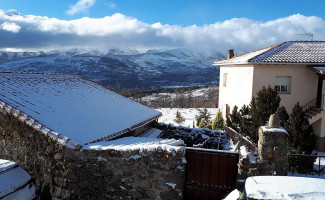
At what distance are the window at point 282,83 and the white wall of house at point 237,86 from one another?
1.65 metres

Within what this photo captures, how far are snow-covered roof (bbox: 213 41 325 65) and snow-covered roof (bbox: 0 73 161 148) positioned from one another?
25.7 ft

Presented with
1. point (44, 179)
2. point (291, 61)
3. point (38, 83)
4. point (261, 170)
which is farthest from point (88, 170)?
point (291, 61)

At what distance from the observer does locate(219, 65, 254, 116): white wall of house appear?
54.4ft

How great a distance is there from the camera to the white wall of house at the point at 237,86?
16.6 m

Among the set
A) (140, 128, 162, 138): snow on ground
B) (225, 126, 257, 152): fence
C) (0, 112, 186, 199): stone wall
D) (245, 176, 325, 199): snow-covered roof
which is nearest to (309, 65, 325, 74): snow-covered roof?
(225, 126, 257, 152): fence

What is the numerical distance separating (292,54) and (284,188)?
14.2 metres

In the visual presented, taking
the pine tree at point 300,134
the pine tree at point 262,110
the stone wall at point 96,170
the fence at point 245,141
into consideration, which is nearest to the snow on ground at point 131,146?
the stone wall at point 96,170

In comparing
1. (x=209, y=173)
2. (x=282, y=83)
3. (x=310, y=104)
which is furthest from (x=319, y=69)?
(x=209, y=173)

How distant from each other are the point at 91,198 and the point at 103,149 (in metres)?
1.28

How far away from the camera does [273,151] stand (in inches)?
225

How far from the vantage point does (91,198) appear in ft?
20.9

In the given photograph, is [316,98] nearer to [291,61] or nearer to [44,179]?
[291,61]

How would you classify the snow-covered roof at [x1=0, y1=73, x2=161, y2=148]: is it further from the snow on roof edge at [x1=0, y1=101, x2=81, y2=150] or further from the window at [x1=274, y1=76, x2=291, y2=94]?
the window at [x1=274, y1=76, x2=291, y2=94]

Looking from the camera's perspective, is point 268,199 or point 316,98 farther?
point 316,98
